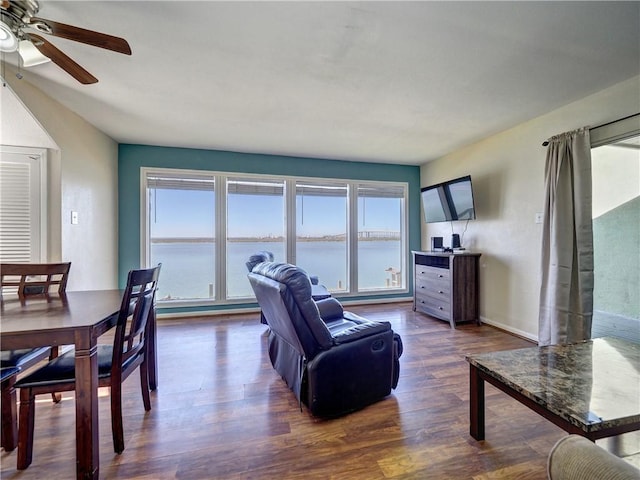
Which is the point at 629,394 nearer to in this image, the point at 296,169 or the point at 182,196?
the point at 296,169

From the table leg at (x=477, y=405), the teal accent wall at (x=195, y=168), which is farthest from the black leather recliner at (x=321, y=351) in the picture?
the teal accent wall at (x=195, y=168)

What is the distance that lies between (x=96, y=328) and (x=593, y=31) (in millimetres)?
3352

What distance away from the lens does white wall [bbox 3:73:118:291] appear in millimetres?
2691

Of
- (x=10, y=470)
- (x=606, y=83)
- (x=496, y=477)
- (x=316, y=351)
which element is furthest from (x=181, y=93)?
(x=606, y=83)

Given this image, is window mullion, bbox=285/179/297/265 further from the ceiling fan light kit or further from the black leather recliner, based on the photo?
the ceiling fan light kit

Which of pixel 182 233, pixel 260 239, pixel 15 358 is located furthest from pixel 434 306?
pixel 15 358

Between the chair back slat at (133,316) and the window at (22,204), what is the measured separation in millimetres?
1804

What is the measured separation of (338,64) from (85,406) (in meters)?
2.57

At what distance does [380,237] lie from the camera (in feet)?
16.8

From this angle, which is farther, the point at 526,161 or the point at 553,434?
the point at 526,161

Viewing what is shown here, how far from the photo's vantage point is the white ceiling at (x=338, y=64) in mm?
1661

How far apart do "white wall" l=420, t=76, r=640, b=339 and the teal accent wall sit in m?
1.57

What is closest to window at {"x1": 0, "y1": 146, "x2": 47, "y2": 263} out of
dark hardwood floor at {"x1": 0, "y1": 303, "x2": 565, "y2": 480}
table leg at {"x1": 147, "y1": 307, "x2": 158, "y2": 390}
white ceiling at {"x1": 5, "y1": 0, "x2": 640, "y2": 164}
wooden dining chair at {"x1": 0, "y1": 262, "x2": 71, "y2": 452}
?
white ceiling at {"x1": 5, "y1": 0, "x2": 640, "y2": 164}

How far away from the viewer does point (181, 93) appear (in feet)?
8.48
